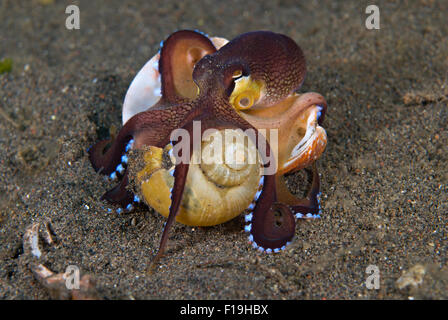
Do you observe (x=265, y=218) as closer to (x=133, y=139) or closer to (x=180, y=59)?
(x=133, y=139)

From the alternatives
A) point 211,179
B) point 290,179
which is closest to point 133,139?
point 211,179

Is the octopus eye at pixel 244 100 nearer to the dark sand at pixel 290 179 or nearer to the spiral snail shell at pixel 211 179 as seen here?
the spiral snail shell at pixel 211 179

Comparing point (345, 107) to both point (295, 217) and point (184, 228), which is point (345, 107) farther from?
point (184, 228)

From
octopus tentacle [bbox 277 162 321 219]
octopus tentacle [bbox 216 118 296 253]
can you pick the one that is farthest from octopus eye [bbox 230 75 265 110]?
octopus tentacle [bbox 277 162 321 219]

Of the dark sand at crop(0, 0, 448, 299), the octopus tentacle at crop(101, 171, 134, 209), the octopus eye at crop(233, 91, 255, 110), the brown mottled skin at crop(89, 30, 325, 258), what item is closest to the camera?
the dark sand at crop(0, 0, 448, 299)

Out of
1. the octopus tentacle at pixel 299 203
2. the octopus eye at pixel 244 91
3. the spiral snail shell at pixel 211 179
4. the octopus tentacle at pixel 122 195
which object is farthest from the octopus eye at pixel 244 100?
the octopus tentacle at pixel 122 195

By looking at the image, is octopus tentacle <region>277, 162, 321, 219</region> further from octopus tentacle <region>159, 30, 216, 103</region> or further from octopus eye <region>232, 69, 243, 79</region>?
octopus tentacle <region>159, 30, 216, 103</region>
